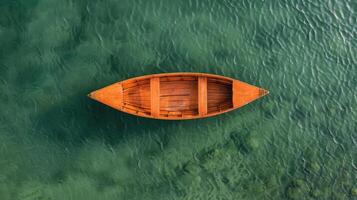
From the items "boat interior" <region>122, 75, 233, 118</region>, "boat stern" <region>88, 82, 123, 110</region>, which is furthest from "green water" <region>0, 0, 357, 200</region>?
"boat stern" <region>88, 82, 123, 110</region>

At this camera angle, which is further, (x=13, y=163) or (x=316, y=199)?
(x=316, y=199)

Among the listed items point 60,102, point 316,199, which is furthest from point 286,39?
point 60,102

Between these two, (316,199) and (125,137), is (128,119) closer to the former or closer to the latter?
(125,137)

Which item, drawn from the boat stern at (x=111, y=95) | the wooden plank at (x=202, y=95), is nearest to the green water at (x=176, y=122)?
the wooden plank at (x=202, y=95)

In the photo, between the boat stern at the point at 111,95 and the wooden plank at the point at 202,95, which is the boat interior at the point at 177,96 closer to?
the wooden plank at the point at 202,95

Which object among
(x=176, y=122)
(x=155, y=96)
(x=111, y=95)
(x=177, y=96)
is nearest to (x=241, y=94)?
(x=177, y=96)

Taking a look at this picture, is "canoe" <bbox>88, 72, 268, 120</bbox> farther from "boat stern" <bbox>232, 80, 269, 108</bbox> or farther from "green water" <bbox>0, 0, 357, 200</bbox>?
"green water" <bbox>0, 0, 357, 200</bbox>
